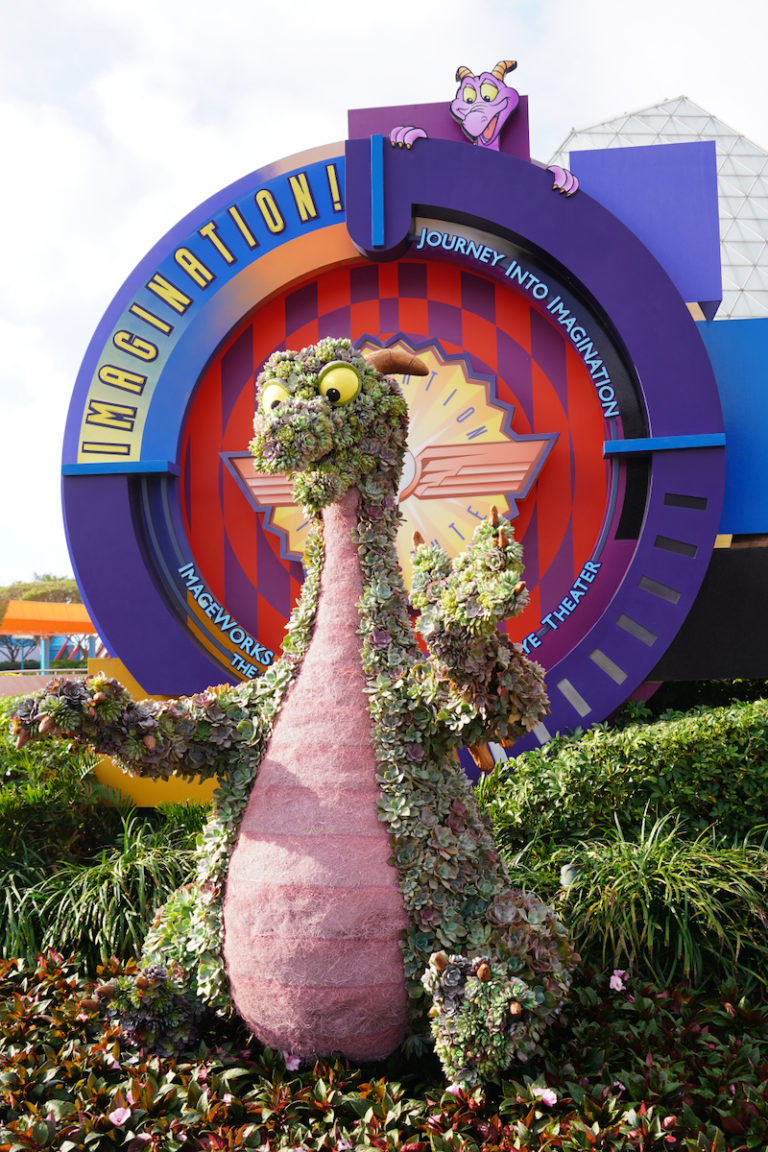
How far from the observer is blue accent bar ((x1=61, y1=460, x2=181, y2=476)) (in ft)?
18.3

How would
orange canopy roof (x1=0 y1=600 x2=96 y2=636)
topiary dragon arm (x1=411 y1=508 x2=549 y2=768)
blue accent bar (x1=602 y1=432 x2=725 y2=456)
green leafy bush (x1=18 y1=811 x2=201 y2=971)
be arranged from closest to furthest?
topiary dragon arm (x1=411 y1=508 x2=549 y2=768) → green leafy bush (x1=18 y1=811 x2=201 y2=971) → blue accent bar (x1=602 y1=432 x2=725 y2=456) → orange canopy roof (x1=0 y1=600 x2=96 y2=636)

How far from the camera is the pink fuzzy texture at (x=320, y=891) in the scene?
7.82 ft

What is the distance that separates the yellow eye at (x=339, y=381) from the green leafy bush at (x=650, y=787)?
2.49 metres

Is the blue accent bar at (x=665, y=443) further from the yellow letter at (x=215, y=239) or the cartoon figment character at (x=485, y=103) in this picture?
the yellow letter at (x=215, y=239)

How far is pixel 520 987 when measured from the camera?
2.25 meters

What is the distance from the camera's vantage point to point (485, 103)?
5.91 meters

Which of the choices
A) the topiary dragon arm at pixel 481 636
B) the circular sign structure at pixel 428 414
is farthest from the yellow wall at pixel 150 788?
the topiary dragon arm at pixel 481 636

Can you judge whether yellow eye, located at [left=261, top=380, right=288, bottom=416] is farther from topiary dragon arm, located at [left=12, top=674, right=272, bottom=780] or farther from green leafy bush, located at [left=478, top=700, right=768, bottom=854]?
green leafy bush, located at [left=478, top=700, right=768, bottom=854]

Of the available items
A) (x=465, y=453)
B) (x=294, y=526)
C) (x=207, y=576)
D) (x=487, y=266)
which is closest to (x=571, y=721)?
(x=465, y=453)

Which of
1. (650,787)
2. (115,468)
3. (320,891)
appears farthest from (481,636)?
(115,468)

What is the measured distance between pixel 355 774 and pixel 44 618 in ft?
43.8

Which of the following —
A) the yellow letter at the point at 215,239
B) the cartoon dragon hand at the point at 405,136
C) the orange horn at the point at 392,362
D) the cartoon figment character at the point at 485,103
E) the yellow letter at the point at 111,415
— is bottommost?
the orange horn at the point at 392,362

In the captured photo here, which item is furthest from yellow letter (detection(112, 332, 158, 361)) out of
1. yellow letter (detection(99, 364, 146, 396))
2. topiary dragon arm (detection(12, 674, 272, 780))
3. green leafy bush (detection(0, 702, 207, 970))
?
topiary dragon arm (detection(12, 674, 272, 780))

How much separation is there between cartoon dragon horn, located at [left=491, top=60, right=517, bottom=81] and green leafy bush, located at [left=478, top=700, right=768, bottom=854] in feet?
15.9
